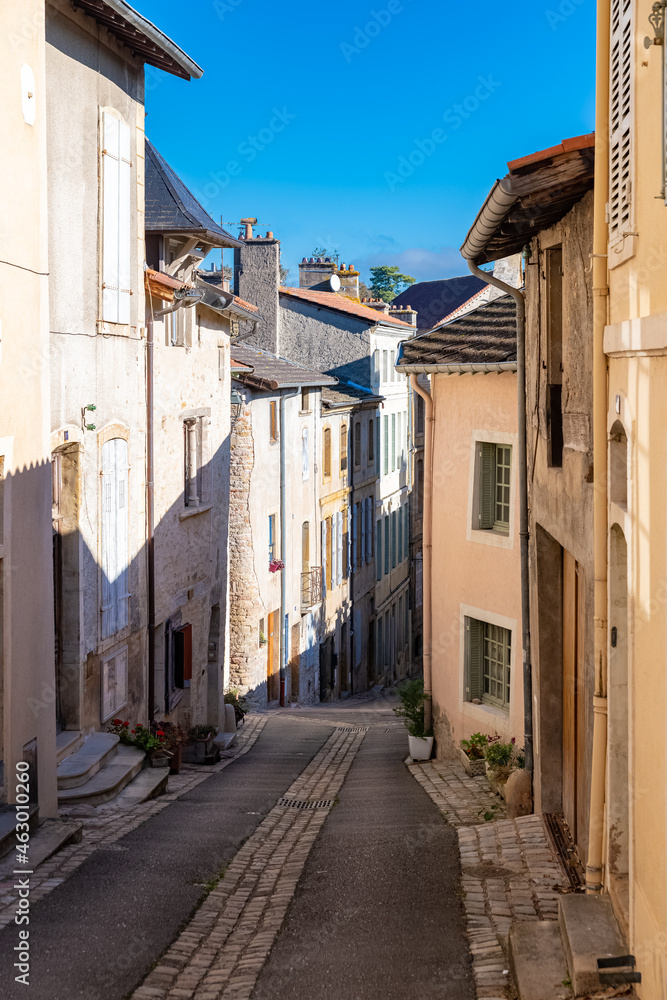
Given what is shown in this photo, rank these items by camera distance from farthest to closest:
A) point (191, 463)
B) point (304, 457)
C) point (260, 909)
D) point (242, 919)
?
point (304, 457) < point (191, 463) < point (260, 909) < point (242, 919)

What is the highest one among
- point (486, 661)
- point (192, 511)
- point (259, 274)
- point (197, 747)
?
point (259, 274)

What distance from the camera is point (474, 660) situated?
13273mm

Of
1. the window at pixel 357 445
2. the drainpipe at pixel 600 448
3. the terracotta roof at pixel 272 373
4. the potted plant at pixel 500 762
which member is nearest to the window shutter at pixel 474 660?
the potted plant at pixel 500 762

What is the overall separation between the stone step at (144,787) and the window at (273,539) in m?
10.2

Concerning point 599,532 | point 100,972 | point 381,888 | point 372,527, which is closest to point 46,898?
point 100,972

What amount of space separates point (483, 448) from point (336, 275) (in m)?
23.3

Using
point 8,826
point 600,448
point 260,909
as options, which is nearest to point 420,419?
point 8,826

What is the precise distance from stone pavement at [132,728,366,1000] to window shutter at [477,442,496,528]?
423 centimetres

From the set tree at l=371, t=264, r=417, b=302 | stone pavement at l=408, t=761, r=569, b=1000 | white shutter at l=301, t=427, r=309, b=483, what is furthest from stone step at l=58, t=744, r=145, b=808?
tree at l=371, t=264, r=417, b=302

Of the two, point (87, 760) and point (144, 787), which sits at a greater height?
point (87, 760)

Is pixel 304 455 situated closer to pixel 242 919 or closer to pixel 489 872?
pixel 489 872

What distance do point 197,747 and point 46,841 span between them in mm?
6450

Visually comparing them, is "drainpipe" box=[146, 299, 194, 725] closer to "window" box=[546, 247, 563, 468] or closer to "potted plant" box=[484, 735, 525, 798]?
"potted plant" box=[484, 735, 525, 798]

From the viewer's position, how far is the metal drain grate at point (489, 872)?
24.7 feet
